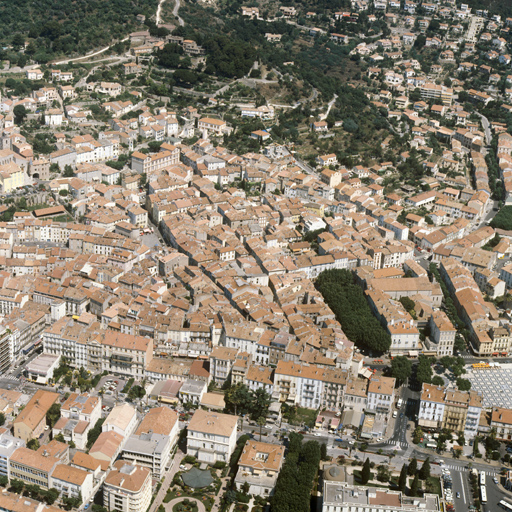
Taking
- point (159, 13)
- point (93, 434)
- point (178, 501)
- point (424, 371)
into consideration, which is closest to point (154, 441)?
point (178, 501)

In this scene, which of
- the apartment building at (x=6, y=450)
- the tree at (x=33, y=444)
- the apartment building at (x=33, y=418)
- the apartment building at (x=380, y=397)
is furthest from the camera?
the apartment building at (x=380, y=397)

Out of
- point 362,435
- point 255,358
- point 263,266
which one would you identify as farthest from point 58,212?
point 362,435

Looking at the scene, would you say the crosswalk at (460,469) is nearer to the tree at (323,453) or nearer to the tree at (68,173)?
the tree at (323,453)

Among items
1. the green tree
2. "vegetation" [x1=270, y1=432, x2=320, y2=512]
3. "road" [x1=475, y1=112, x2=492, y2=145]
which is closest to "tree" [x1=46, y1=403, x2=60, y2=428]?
"vegetation" [x1=270, y1=432, x2=320, y2=512]

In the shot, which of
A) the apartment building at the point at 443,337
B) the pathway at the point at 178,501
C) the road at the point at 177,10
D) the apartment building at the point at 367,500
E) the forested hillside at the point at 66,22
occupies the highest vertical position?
the forested hillside at the point at 66,22

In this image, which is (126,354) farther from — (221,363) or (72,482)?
(72,482)

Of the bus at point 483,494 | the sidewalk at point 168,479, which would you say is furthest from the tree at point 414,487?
the sidewalk at point 168,479
